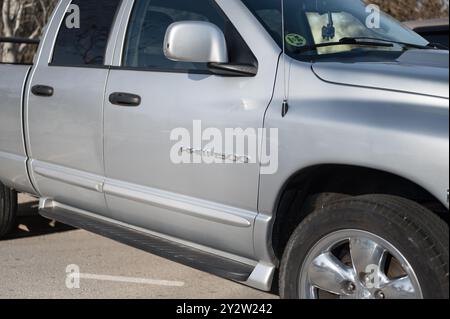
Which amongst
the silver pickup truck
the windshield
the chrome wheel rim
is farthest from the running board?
the windshield

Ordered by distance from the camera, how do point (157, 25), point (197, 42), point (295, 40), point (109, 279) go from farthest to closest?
point (109, 279), point (157, 25), point (295, 40), point (197, 42)

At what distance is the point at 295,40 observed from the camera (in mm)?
3338

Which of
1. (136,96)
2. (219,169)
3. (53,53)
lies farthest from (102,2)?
(219,169)

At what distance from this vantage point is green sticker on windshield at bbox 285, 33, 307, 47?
3301mm

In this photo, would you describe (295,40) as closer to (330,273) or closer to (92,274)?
(330,273)

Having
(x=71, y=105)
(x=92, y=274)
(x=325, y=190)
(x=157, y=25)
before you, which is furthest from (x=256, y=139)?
(x=92, y=274)

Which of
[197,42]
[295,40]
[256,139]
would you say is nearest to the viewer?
[256,139]

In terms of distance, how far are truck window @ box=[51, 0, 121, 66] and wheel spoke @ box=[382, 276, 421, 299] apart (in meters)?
2.30

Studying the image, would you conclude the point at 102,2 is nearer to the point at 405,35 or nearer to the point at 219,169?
the point at 219,169

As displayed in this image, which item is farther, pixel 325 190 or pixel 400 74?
pixel 325 190

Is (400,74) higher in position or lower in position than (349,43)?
lower

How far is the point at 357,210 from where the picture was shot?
279 cm

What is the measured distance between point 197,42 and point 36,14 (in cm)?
1117
